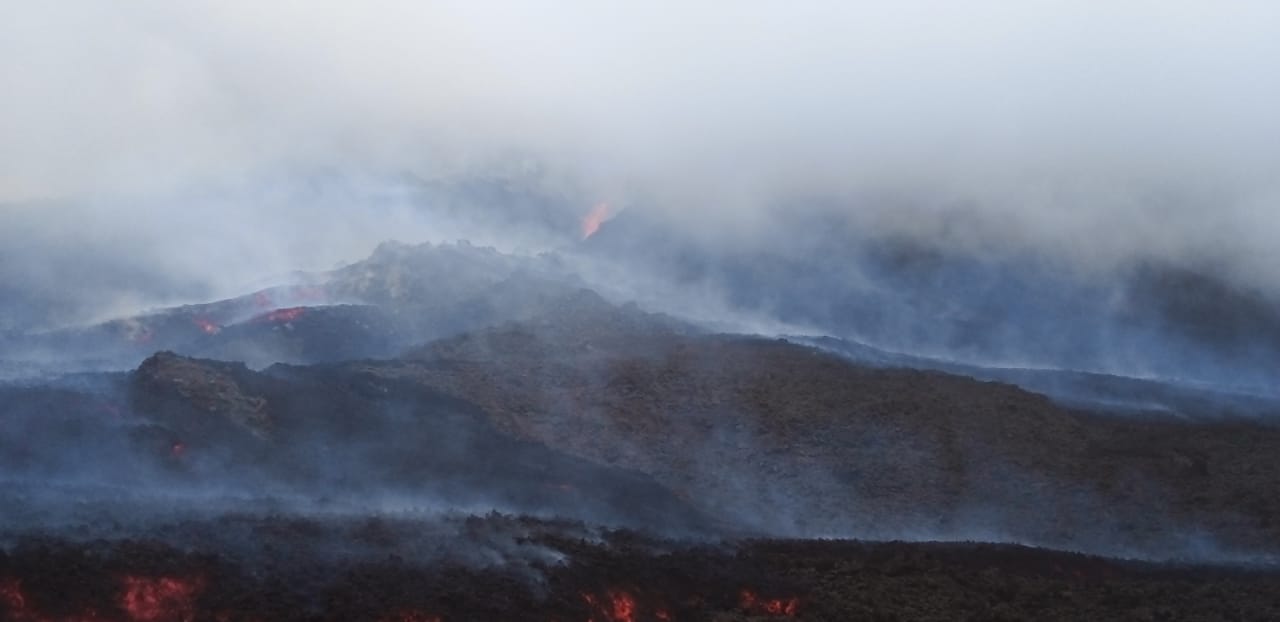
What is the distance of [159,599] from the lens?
804 inches

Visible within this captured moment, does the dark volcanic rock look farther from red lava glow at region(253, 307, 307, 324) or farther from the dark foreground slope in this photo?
red lava glow at region(253, 307, 307, 324)

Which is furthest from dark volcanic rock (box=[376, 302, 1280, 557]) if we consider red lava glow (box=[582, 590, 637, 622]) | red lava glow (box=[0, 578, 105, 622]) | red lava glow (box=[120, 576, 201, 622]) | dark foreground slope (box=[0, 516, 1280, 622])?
red lava glow (box=[0, 578, 105, 622])

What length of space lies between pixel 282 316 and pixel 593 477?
2262 cm

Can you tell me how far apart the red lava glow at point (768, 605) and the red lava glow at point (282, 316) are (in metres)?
31.3

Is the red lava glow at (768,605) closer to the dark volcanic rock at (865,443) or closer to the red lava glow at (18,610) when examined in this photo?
the dark volcanic rock at (865,443)

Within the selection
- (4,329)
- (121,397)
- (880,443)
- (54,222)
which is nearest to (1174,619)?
(880,443)

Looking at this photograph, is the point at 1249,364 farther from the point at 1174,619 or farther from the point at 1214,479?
the point at 1174,619

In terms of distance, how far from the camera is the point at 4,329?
57656 millimetres

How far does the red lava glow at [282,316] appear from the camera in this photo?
51.0m

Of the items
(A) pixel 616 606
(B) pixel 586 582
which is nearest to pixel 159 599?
(B) pixel 586 582

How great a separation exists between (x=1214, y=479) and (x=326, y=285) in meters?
40.8

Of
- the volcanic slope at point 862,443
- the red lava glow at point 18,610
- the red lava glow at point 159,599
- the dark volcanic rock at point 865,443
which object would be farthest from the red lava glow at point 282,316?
the red lava glow at point 18,610

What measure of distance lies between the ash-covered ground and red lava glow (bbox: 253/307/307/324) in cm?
20

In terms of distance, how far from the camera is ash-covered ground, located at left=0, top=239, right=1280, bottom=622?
2272 cm
